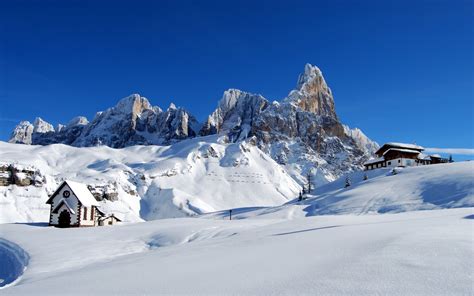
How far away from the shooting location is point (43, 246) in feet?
74.4

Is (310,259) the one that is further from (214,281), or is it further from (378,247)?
(214,281)

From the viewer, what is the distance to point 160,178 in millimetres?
118188

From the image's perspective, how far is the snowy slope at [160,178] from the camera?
78.9 metres

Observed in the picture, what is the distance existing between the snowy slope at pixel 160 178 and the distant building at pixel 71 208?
1695 centimetres

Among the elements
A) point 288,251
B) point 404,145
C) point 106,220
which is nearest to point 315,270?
point 288,251

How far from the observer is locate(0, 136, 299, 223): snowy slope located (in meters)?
78.9

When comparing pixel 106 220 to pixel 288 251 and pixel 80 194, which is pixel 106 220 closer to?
pixel 80 194

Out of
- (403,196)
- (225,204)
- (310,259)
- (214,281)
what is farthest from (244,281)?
(225,204)

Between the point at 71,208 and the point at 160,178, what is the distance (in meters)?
72.6

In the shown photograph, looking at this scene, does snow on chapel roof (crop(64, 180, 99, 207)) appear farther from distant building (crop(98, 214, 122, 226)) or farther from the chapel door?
distant building (crop(98, 214, 122, 226))

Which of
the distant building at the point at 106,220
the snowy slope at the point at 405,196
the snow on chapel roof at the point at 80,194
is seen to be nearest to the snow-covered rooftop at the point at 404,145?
the snowy slope at the point at 405,196

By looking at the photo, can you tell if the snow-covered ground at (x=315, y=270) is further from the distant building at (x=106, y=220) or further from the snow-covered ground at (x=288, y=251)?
the distant building at (x=106, y=220)

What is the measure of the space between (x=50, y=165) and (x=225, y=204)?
191 feet

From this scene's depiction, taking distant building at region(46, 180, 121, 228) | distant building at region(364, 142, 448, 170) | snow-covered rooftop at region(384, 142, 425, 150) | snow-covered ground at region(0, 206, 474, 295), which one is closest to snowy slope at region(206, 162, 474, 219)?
distant building at region(46, 180, 121, 228)
